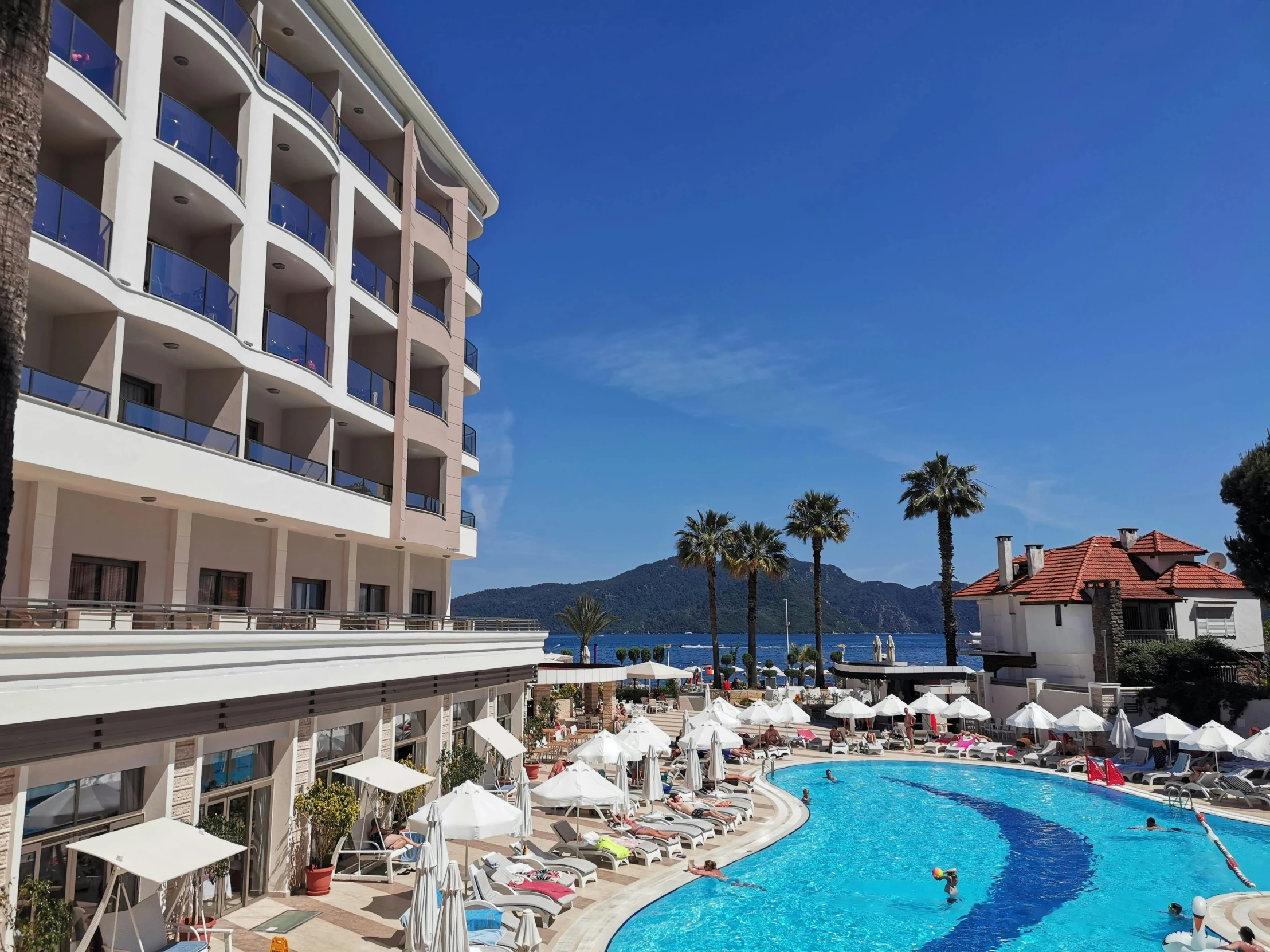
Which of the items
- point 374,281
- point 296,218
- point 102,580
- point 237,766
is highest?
point 296,218

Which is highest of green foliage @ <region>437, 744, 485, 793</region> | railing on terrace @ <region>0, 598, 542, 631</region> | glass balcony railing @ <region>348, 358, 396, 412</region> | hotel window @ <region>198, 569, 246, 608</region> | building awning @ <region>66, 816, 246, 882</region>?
glass balcony railing @ <region>348, 358, 396, 412</region>

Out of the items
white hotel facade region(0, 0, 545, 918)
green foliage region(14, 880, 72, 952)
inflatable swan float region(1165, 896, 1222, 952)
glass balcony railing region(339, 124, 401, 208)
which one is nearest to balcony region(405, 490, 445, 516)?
white hotel facade region(0, 0, 545, 918)

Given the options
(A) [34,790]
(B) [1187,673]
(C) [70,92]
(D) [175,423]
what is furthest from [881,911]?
(B) [1187,673]

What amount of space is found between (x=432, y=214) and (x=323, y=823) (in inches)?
722

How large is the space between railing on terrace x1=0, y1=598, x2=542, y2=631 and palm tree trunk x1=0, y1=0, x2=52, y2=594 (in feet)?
16.4

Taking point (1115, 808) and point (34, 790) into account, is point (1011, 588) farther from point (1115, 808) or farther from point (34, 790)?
point (34, 790)

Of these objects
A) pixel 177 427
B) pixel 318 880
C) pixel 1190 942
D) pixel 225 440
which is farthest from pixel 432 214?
pixel 1190 942

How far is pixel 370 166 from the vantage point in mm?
24641

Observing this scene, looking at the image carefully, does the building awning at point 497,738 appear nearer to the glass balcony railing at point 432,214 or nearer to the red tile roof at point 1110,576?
the glass balcony railing at point 432,214

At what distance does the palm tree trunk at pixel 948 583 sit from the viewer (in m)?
51.4

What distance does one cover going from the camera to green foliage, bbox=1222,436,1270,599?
1458 inches

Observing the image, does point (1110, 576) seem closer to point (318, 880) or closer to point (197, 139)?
point (318, 880)

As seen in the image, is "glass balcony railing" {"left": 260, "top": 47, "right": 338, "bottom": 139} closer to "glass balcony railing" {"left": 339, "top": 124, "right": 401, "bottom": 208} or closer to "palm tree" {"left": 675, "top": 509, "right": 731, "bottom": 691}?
"glass balcony railing" {"left": 339, "top": 124, "right": 401, "bottom": 208}

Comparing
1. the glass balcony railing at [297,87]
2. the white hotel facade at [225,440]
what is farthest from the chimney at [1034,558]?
the glass balcony railing at [297,87]
